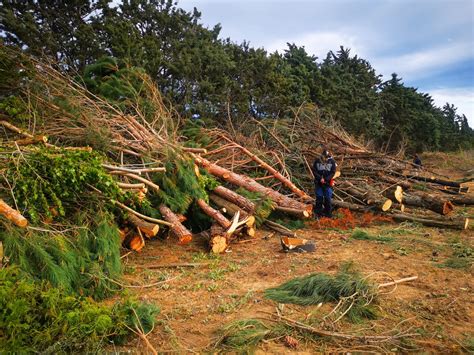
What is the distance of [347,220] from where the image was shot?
7.72 metres

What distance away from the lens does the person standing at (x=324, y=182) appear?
802 cm

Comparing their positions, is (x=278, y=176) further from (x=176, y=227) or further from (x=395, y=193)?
(x=176, y=227)

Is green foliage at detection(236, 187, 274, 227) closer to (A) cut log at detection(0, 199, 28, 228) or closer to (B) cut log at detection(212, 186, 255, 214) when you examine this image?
(B) cut log at detection(212, 186, 255, 214)

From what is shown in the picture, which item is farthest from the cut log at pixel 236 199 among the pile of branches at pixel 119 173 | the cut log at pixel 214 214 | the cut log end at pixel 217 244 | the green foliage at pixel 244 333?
the green foliage at pixel 244 333

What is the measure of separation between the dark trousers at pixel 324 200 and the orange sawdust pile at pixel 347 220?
243 millimetres

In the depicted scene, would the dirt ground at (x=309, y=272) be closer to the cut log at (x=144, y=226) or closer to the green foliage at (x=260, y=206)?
the green foliage at (x=260, y=206)

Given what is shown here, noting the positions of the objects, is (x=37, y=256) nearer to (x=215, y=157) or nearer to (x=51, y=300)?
(x=51, y=300)

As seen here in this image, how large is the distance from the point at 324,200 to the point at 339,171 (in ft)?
6.04

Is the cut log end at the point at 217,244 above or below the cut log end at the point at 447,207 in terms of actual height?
below

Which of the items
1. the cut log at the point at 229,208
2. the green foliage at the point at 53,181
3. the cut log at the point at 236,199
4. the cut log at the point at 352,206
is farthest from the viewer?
the cut log at the point at 352,206

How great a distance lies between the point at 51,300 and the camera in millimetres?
2711

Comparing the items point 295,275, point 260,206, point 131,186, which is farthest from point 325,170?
point 131,186

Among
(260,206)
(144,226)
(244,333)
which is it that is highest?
(260,206)

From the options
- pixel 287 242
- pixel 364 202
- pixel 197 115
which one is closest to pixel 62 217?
pixel 287 242
